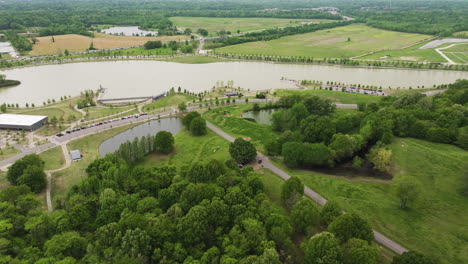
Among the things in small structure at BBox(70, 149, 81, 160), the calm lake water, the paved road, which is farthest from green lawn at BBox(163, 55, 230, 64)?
small structure at BBox(70, 149, 81, 160)

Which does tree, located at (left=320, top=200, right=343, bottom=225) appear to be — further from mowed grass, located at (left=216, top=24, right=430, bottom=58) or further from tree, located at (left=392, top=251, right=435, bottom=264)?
mowed grass, located at (left=216, top=24, right=430, bottom=58)

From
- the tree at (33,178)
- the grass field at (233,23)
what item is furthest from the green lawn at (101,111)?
the grass field at (233,23)

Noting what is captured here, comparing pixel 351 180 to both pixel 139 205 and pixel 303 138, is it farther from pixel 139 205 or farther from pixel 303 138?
pixel 139 205

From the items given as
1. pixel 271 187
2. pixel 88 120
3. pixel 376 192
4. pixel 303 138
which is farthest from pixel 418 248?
pixel 88 120

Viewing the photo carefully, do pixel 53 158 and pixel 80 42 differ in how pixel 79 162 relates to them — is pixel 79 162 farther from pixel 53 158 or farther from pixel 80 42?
pixel 80 42

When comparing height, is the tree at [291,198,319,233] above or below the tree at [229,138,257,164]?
below

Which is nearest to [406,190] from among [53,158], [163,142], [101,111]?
[163,142]
